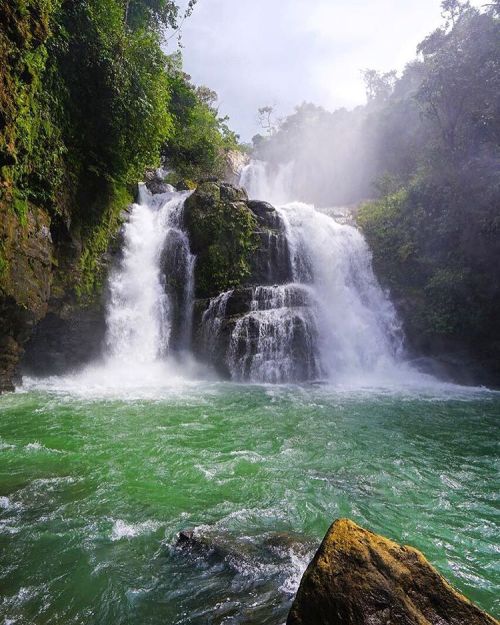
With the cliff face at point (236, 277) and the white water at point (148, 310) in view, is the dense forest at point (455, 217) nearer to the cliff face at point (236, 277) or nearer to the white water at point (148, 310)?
the cliff face at point (236, 277)

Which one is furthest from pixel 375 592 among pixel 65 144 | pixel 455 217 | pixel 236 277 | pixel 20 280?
pixel 455 217

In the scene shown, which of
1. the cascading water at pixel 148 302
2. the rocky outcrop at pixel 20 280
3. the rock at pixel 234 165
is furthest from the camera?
the rock at pixel 234 165

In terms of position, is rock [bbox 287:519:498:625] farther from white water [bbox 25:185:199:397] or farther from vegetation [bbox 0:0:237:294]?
white water [bbox 25:185:199:397]

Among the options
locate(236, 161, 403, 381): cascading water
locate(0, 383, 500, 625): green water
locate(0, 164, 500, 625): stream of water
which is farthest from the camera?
locate(236, 161, 403, 381): cascading water

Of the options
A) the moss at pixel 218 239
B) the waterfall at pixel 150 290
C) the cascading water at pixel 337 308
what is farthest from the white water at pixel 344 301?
the waterfall at pixel 150 290

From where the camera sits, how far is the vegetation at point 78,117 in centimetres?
866

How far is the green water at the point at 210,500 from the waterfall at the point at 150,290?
4.75 meters

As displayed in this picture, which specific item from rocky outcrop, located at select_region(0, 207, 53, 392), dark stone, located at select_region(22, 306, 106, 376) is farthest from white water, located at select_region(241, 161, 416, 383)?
rocky outcrop, located at select_region(0, 207, 53, 392)

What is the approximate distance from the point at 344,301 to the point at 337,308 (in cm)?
63

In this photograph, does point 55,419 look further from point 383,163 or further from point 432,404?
point 383,163

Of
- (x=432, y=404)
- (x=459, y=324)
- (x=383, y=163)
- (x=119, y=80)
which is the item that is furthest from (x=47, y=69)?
(x=383, y=163)

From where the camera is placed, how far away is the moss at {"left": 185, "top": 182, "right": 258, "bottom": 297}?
656 inches

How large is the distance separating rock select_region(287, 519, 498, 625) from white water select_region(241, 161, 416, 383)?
1284cm

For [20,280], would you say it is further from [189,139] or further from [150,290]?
[189,139]
